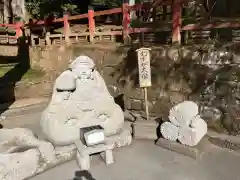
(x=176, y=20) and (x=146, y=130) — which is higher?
(x=176, y=20)

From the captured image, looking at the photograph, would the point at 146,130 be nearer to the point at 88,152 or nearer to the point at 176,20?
the point at 88,152

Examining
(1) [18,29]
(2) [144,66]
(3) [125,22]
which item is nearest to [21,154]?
(2) [144,66]

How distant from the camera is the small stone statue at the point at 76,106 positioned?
5.25 m

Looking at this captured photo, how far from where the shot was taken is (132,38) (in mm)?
9664

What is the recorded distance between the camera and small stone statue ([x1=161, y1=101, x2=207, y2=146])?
535 centimetres

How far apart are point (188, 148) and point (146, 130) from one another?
124cm

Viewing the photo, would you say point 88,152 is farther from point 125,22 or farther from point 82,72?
point 125,22

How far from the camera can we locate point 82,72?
17.6ft

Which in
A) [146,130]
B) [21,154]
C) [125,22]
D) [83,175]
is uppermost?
[125,22]

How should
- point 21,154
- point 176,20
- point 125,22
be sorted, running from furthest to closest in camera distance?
point 125,22 < point 176,20 < point 21,154

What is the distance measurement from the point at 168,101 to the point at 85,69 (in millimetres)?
2979

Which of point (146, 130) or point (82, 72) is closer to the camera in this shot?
point (82, 72)

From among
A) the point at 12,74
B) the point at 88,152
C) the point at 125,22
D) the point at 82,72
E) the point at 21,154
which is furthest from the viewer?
the point at 12,74

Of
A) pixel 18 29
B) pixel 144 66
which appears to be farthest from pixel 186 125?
pixel 18 29
